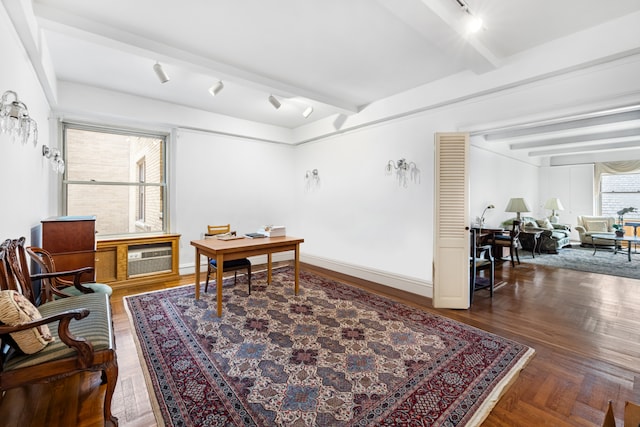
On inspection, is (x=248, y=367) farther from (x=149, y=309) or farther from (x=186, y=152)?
(x=186, y=152)

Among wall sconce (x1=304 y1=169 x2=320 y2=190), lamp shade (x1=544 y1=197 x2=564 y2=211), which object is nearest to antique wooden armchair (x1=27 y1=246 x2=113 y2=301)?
wall sconce (x1=304 y1=169 x2=320 y2=190)

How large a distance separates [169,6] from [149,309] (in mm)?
2975

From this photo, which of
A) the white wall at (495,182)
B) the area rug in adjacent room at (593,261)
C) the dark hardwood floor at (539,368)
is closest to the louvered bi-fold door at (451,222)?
the dark hardwood floor at (539,368)

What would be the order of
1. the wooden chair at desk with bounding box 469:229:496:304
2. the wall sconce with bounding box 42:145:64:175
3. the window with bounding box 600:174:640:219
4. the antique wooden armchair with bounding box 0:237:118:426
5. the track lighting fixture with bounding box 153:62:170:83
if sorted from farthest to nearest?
the window with bounding box 600:174:640:219 < the wooden chair at desk with bounding box 469:229:496:304 < the wall sconce with bounding box 42:145:64:175 < the track lighting fixture with bounding box 153:62:170:83 < the antique wooden armchair with bounding box 0:237:118:426

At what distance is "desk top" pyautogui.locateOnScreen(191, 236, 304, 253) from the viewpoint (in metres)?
3.17

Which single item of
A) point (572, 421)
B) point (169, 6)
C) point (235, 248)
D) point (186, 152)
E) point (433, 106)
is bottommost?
point (572, 421)

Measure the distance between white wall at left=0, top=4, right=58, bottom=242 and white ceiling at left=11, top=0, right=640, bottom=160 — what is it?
1.43 ft

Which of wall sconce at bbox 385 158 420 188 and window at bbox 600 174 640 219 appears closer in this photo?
wall sconce at bbox 385 158 420 188

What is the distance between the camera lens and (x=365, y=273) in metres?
4.73

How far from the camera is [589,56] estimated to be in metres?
2.54

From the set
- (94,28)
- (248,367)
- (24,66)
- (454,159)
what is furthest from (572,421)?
(24,66)

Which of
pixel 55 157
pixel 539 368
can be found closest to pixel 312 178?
pixel 55 157

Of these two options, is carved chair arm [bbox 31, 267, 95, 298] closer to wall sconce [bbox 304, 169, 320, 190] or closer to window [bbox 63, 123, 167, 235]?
window [bbox 63, 123, 167, 235]

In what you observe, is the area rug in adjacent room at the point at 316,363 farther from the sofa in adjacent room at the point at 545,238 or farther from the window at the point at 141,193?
the sofa in adjacent room at the point at 545,238
